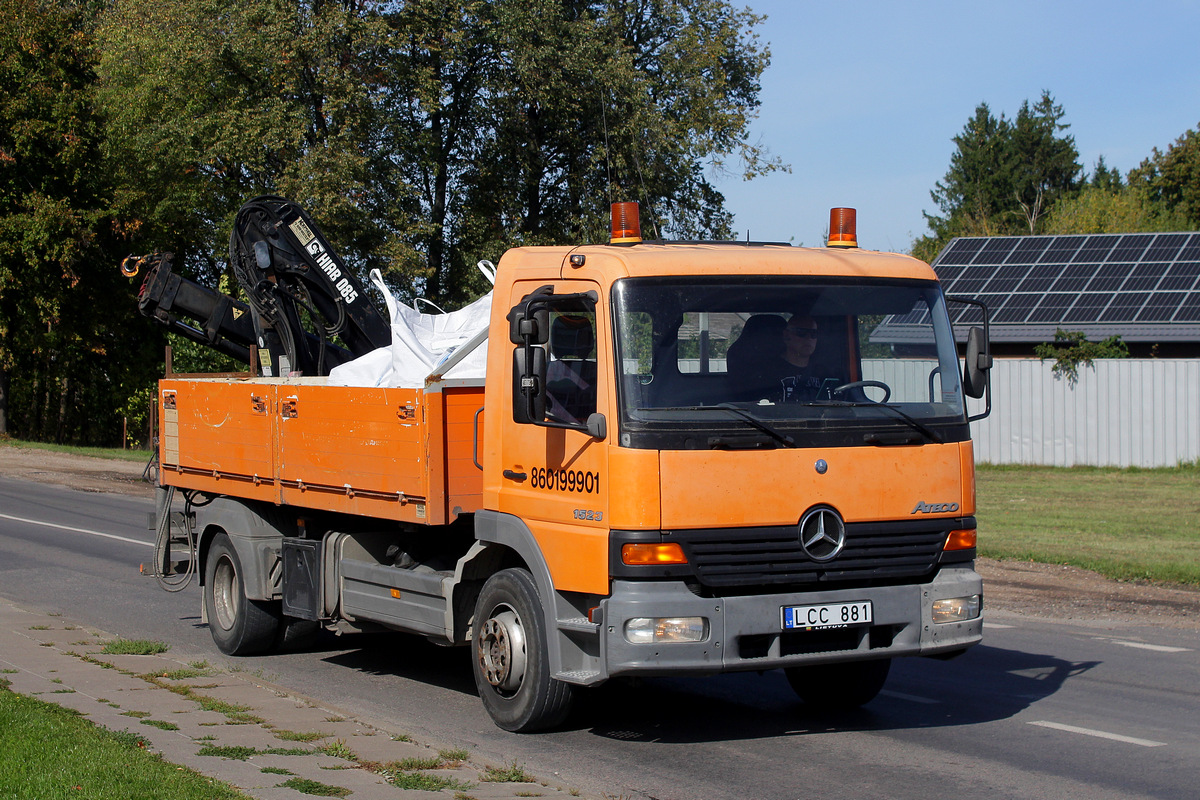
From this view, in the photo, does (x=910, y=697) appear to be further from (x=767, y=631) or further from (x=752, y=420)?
(x=752, y=420)

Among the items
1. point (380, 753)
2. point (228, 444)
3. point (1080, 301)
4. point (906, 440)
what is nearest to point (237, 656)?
point (228, 444)

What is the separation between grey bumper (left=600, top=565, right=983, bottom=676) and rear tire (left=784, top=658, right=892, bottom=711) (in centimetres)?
115

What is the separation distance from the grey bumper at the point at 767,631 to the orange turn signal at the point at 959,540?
0.47 ft

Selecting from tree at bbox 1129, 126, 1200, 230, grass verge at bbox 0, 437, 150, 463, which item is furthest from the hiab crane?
tree at bbox 1129, 126, 1200, 230

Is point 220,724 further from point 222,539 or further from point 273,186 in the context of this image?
point 273,186

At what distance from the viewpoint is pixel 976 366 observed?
7.24m

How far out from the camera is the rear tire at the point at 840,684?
26.0 feet

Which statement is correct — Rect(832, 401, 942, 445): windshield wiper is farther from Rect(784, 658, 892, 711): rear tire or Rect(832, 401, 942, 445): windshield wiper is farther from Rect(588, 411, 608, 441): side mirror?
Rect(784, 658, 892, 711): rear tire

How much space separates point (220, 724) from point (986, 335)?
4877 mm

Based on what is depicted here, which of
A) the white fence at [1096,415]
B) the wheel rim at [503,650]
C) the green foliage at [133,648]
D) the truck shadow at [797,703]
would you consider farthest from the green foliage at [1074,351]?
the wheel rim at [503,650]

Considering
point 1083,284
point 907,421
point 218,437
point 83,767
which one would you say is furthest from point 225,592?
point 1083,284

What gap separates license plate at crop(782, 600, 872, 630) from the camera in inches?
253

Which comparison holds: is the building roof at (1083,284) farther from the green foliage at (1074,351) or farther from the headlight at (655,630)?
the headlight at (655,630)

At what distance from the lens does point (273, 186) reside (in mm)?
32469
